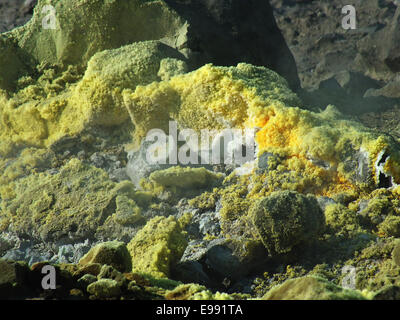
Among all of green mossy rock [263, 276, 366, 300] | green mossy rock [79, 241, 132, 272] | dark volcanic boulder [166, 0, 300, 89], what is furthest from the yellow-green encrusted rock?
dark volcanic boulder [166, 0, 300, 89]

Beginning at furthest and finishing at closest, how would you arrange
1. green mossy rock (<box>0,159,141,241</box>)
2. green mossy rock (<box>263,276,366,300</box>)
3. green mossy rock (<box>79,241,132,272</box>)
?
green mossy rock (<box>0,159,141,241</box>)
green mossy rock (<box>79,241,132,272</box>)
green mossy rock (<box>263,276,366,300</box>)

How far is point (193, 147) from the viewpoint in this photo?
605cm

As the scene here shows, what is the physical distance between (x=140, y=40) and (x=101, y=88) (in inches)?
65.8

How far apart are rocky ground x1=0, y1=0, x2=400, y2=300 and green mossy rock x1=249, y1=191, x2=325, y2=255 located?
13 mm

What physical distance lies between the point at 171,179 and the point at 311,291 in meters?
3.06

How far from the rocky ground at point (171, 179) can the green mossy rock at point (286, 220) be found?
1 cm

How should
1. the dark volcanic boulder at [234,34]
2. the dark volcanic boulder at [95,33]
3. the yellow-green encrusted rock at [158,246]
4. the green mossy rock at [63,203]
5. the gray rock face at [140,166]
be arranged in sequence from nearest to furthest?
the yellow-green encrusted rock at [158,246] < the green mossy rock at [63,203] < the gray rock face at [140,166] < the dark volcanic boulder at [95,33] < the dark volcanic boulder at [234,34]

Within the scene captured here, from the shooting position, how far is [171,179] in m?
5.63

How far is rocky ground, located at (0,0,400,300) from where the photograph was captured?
4.00 metres

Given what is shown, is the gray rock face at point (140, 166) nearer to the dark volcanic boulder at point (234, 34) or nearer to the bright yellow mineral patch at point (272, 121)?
the bright yellow mineral patch at point (272, 121)

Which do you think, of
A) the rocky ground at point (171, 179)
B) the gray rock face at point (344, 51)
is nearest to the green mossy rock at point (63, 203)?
the rocky ground at point (171, 179)

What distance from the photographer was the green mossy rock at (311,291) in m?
2.69

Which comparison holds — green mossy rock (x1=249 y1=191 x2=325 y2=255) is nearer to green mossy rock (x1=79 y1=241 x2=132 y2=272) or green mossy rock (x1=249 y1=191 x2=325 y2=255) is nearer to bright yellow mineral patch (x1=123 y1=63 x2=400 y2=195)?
bright yellow mineral patch (x1=123 y1=63 x2=400 y2=195)
